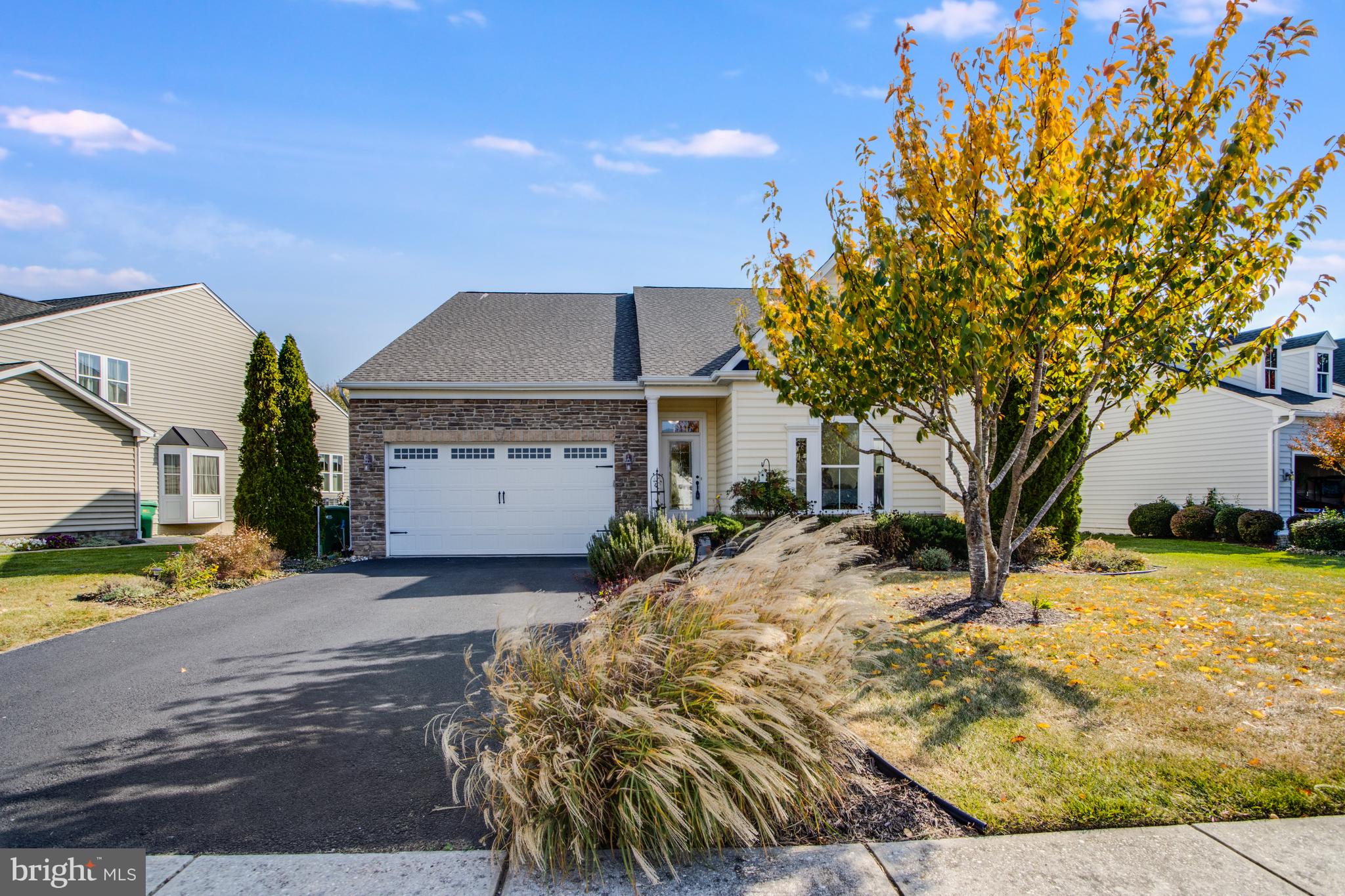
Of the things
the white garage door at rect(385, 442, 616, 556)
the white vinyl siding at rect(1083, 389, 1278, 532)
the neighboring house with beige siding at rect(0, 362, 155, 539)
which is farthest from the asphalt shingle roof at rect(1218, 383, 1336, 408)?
the neighboring house with beige siding at rect(0, 362, 155, 539)

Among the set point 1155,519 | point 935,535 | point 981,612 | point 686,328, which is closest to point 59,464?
point 686,328

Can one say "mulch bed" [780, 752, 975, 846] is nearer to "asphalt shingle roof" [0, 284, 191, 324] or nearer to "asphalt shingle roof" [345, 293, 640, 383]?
"asphalt shingle roof" [345, 293, 640, 383]

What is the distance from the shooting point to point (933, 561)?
409 inches

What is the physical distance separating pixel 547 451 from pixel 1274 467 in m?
16.2

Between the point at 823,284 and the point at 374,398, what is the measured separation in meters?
10.1

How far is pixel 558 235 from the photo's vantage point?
11.9 meters

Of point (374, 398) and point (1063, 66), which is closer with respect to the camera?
point (1063, 66)

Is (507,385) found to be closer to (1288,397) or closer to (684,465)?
(684,465)

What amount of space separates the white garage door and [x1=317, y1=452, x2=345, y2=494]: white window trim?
38.4 feet

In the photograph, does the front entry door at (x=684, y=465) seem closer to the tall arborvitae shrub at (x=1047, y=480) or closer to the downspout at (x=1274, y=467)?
the tall arborvitae shrub at (x=1047, y=480)

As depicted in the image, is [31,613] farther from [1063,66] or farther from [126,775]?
[1063,66]

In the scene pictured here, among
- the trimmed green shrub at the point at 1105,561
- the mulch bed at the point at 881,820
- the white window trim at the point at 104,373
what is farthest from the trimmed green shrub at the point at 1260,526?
the white window trim at the point at 104,373

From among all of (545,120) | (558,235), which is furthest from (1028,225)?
(558,235)

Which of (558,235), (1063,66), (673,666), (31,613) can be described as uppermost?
(558,235)
